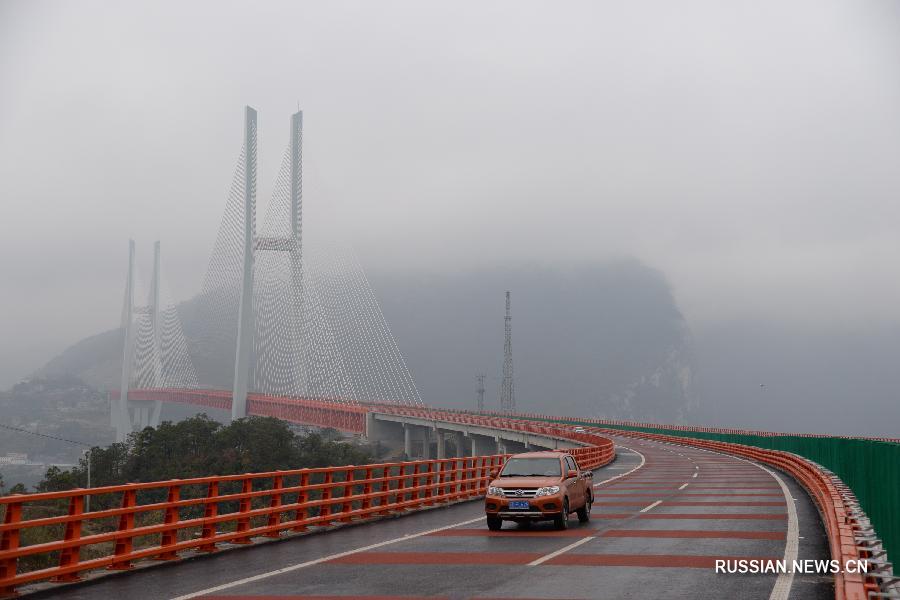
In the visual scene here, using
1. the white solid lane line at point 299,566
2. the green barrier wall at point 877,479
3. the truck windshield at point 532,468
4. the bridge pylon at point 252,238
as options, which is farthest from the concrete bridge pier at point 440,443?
the white solid lane line at point 299,566

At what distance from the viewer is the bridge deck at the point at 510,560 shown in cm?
1162

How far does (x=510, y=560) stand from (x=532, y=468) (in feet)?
17.8

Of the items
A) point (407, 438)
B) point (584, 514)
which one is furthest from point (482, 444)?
point (584, 514)

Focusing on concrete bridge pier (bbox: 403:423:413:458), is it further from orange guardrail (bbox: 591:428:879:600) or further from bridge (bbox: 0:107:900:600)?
bridge (bbox: 0:107:900:600)

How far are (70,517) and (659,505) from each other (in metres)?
15.7

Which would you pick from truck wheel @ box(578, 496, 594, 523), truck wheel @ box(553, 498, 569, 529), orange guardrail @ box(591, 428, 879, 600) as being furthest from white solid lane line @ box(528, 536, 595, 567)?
orange guardrail @ box(591, 428, 879, 600)

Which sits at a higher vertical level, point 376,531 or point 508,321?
point 508,321

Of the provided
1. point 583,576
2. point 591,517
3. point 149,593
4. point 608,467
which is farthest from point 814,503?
point 608,467

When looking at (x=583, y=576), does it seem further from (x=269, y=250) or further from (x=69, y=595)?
(x=269, y=250)

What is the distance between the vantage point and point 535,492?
18750 millimetres

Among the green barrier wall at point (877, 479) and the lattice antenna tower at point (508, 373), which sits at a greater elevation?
Result: the lattice antenna tower at point (508, 373)

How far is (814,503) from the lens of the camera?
2444 centimetres

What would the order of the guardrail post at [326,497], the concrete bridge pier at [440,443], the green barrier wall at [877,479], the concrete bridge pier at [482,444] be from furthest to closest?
the concrete bridge pier at [440,443] → the concrete bridge pier at [482,444] → the guardrail post at [326,497] → the green barrier wall at [877,479]

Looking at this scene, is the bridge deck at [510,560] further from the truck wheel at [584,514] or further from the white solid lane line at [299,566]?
the truck wheel at [584,514]
